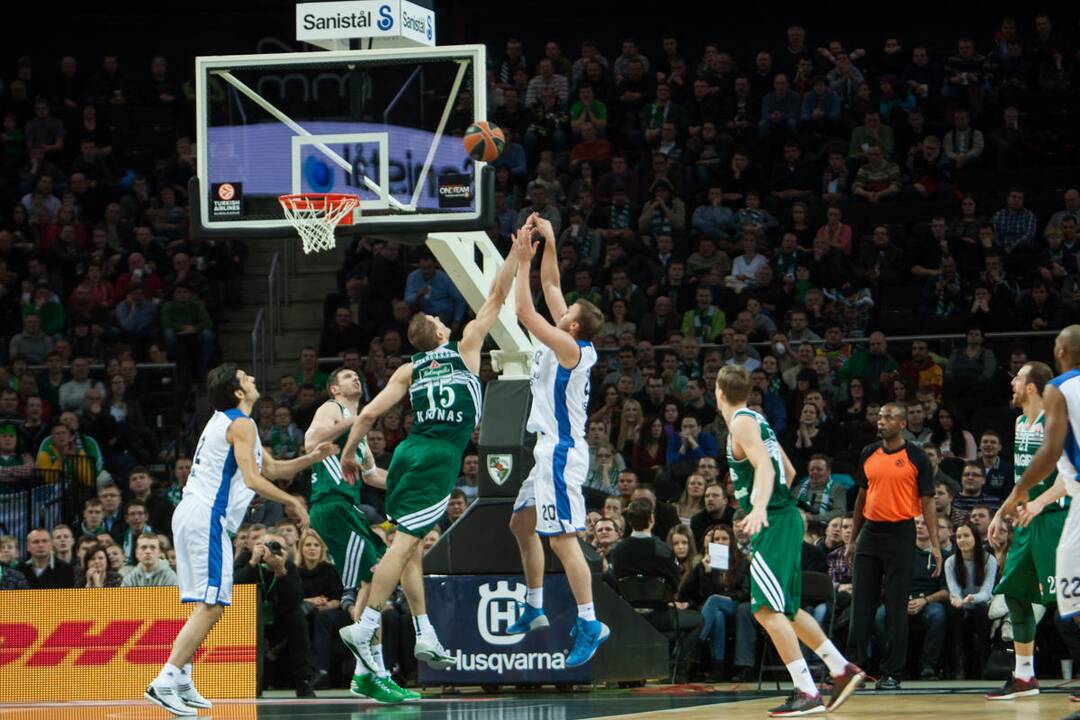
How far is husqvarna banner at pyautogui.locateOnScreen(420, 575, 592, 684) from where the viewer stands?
477 inches

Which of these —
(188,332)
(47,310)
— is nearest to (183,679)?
(188,332)

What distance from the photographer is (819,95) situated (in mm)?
21688

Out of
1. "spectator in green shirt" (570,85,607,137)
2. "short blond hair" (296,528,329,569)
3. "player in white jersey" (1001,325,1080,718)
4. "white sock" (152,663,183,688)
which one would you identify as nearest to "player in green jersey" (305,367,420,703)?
"white sock" (152,663,183,688)

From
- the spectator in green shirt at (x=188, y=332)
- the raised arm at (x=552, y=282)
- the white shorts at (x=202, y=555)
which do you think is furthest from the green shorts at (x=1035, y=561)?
the spectator in green shirt at (x=188, y=332)

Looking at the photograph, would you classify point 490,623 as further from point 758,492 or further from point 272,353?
point 272,353

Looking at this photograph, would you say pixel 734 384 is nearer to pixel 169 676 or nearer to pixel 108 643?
pixel 169 676

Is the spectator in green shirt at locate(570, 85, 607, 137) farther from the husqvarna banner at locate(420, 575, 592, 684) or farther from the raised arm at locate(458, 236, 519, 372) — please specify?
the raised arm at locate(458, 236, 519, 372)

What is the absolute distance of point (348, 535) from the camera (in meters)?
12.1

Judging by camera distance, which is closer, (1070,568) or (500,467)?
(1070,568)

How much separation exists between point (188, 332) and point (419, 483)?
9872 mm

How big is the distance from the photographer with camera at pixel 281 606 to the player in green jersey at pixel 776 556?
16.0 feet

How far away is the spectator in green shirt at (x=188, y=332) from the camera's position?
66.1 feet

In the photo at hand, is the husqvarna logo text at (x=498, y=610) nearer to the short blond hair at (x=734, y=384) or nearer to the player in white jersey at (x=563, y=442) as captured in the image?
the player in white jersey at (x=563, y=442)

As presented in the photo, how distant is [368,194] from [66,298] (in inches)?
406
